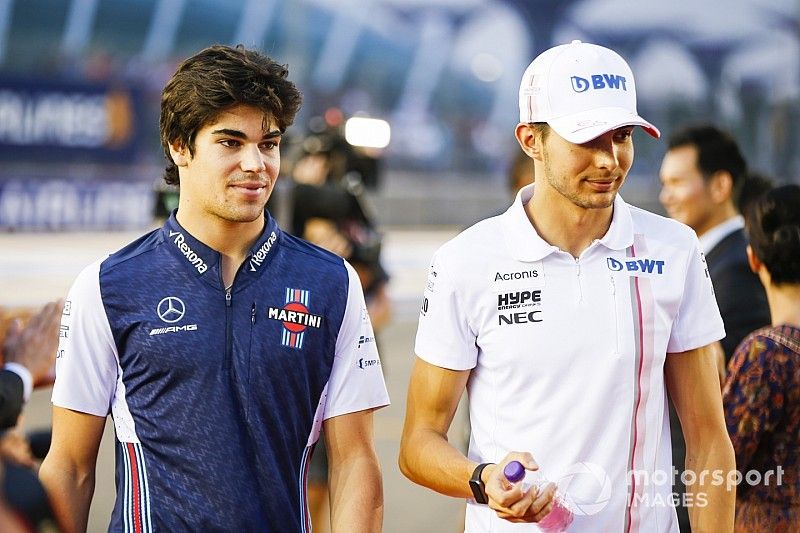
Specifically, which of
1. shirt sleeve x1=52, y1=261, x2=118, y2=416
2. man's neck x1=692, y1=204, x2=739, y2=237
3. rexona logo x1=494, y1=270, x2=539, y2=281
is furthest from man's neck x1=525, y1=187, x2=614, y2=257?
man's neck x1=692, y1=204, x2=739, y2=237

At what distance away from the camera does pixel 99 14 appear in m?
22.5

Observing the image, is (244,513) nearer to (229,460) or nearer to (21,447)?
(229,460)

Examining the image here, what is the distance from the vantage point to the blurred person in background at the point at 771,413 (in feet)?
12.8

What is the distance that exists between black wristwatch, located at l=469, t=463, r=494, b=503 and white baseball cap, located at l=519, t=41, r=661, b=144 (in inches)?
34.3

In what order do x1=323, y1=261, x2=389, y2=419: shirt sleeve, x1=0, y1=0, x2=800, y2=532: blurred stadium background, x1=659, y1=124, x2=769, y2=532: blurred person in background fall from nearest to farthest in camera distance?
1. x1=323, y1=261, x2=389, y2=419: shirt sleeve
2. x1=659, y1=124, x2=769, y2=532: blurred person in background
3. x1=0, y1=0, x2=800, y2=532: blurred stadium background

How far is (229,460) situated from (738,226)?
3.06 meters

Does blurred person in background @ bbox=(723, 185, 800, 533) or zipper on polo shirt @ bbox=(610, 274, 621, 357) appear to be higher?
zipper on polo shirt @ bbox=(610, 274, 621, 357)

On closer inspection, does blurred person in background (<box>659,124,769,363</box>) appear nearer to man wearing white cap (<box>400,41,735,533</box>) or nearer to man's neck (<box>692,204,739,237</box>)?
man's neck (<box>692,204,739,237</box>)

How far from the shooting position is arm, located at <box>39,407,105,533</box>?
10.4ft

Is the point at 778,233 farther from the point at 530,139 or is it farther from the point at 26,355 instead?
the point at 26,355

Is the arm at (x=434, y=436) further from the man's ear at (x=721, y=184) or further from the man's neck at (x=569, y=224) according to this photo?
the man's ear at (x=721, y=184)

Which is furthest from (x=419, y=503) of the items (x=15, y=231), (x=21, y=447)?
(x=15, y=231)

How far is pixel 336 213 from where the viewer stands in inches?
265

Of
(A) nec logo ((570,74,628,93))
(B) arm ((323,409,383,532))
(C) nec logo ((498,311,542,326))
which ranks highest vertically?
(A) nec logo ((570,74,628,93))
